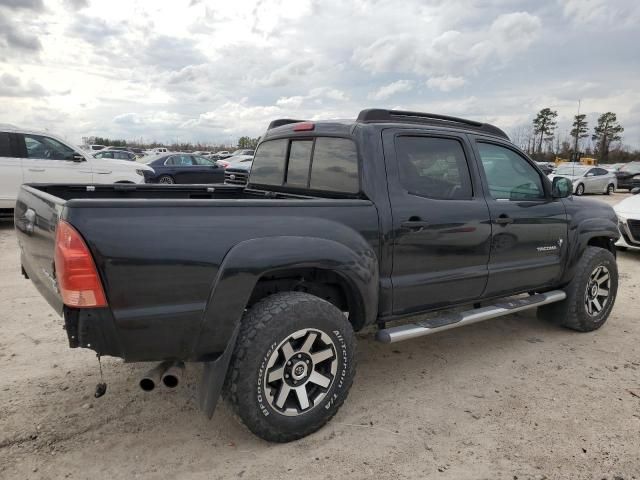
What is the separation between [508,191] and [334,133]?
1.62 m

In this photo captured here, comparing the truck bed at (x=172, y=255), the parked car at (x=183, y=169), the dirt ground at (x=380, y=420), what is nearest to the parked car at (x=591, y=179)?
the parked car at (x=183, y=169)

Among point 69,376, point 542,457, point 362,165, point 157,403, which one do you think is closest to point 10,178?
point 69,376

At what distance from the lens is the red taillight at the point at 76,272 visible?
223 centimetres

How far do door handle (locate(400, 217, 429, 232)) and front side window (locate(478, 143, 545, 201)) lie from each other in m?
0.87

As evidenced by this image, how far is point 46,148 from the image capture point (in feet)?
31.5

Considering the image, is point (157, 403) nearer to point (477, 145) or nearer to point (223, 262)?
point (223, 262)

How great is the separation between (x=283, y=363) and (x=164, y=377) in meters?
0.64

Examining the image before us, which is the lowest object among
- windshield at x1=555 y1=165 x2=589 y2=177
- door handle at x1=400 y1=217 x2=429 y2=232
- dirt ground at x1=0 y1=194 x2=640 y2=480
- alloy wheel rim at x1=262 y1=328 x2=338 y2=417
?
dirt ground at x1=0 y1=194 x2=640 y2=480

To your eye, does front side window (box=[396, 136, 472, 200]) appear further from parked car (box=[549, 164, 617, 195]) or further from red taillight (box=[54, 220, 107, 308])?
parked car (box=[549, 164, 617, 195])

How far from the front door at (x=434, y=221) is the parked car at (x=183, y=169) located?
14.6 metres

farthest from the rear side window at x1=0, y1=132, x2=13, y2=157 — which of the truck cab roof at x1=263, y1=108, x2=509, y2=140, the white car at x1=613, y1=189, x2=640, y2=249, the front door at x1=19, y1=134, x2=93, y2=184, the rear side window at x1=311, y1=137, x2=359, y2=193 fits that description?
the white car at x1=613, y1=189, x2=640, y2=249

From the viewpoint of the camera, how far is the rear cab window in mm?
3379

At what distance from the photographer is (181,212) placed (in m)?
2.46

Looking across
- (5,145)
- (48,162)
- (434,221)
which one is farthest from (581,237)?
(5,145)
